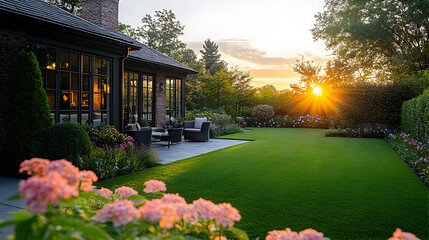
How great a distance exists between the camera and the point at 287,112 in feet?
80.0

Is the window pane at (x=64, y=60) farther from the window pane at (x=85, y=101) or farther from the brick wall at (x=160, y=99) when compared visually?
the brick wall at (x=160, y=99)

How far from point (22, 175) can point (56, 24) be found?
338 centimetres

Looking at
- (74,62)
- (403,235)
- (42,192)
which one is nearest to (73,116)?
(74,62)

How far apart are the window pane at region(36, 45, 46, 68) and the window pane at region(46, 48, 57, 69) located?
9cm

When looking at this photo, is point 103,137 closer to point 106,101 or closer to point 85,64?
point 106,101

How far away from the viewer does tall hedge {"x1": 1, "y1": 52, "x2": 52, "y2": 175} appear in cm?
578

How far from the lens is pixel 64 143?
586 centimetres

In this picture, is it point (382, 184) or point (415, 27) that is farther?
point (415, 27)

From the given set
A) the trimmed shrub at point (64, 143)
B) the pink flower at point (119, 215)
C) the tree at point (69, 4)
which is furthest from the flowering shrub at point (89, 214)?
the tree at point (69, 4)

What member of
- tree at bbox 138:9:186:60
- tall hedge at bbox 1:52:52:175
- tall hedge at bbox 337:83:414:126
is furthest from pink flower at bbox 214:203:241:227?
tree at bbox 138:9:186:60

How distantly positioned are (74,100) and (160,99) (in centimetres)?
616

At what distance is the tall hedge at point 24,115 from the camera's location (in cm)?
578

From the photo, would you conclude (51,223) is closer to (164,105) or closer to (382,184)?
(382,184)

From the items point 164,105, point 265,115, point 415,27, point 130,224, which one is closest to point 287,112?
point 265,115
